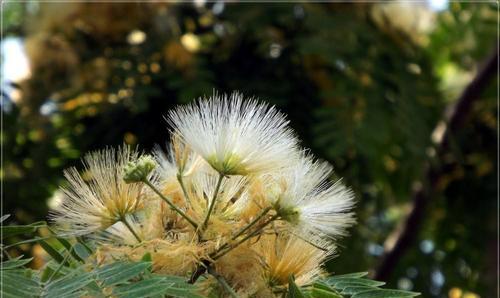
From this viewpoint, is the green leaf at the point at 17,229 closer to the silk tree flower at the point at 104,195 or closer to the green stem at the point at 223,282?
the silk tree flower at the point at 104,195

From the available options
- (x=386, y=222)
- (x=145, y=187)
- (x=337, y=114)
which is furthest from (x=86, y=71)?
(x=145, y=187)

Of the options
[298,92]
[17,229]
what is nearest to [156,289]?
[17,229]

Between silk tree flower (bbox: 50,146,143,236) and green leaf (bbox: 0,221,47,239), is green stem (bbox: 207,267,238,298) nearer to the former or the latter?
silk tree flower (bbox: 50,146,143,236)

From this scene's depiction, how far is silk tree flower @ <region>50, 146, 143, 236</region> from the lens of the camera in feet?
4.58

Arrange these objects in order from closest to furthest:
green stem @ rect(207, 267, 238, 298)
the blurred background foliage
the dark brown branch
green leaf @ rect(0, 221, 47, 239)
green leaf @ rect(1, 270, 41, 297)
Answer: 1. green leaf @ rect(1, 270, 41, 297)
2. green stem @ rect(207, 267, 238, 298)
3. green leaf @ rect(0, 221, 47, 239)
4. the blurred background foliage
5. the dark brown branch

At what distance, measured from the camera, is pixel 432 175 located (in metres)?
3.43

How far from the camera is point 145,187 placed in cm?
143

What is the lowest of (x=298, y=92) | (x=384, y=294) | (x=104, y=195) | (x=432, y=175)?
(x=384, y=294)

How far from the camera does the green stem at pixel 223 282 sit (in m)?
1.32

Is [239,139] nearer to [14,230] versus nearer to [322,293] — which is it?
[322,293]

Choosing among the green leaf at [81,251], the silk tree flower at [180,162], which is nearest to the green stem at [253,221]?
the silk tree flower at [180,162]

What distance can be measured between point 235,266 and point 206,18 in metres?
2.16

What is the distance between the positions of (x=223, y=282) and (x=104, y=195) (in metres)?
0.22

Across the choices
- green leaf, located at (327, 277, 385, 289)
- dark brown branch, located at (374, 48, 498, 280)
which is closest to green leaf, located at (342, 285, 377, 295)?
green leaf, located at (327, 277, 385, 289)
